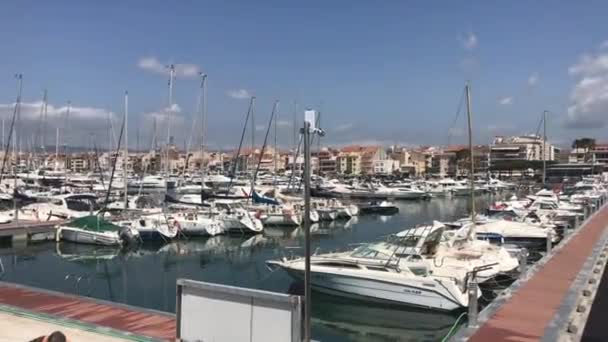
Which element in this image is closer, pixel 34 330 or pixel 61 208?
pixel 34 330

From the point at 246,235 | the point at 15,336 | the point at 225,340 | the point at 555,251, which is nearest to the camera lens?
the point at 225,340

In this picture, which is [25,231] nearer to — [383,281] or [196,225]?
[196,225]

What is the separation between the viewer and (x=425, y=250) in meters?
18.6

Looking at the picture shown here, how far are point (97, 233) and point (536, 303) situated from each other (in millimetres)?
24809

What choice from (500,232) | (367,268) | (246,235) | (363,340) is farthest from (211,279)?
(500,232)

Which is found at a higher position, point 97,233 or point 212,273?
point 97,233

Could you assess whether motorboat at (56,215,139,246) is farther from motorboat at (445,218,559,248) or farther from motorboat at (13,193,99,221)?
motorboat at (445,218,559,248)

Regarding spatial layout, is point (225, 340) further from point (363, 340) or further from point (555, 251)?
point (555, 251)

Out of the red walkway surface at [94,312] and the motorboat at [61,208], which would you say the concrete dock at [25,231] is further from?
the red walkway surface at [94,312]

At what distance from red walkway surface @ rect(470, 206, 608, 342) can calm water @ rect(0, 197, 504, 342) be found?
2.79 meters

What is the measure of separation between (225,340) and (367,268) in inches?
390

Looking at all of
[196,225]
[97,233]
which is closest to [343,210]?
[196,225]

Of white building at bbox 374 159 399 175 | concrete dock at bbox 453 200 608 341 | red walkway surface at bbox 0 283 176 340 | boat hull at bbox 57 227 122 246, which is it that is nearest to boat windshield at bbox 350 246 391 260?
concrete dock at bbox 453 200 608 341

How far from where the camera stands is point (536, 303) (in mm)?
12273
